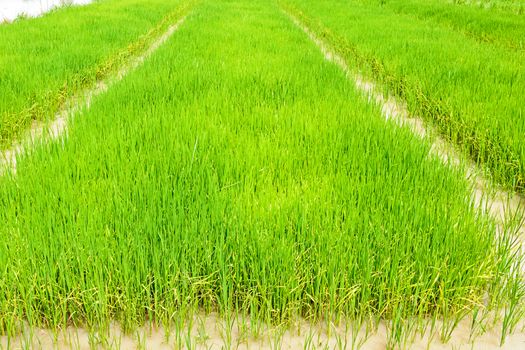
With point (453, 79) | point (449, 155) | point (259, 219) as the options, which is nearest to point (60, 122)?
point (259, 219)

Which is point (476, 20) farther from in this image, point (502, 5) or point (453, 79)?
point (453, 79)

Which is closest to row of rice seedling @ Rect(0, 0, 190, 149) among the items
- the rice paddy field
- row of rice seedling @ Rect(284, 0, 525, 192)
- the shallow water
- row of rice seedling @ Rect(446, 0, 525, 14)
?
A: the rice paddy field

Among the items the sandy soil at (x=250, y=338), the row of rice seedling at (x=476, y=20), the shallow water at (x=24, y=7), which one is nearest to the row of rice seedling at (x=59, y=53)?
the shallow water at (x=24, y=7)

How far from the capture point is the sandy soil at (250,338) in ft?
4.64

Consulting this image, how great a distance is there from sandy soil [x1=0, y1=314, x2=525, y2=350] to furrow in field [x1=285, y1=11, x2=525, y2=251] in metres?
0.53

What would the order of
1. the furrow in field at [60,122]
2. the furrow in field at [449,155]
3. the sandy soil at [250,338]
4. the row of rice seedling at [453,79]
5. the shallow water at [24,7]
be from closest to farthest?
the sandy soil at [250,338] → the furrow in field at [449,155] → the furrow in field at [60,122] → the row of rice seedling at [453,79] → the shallow water at [24,7]

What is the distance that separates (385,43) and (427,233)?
4.76 meters

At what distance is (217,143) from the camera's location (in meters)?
2.58

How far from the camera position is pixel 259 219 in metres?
1.83

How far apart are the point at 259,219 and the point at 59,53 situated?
4.26 meters

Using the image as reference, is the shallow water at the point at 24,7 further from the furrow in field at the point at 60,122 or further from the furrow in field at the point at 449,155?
the furrow in field at the point at 449,155

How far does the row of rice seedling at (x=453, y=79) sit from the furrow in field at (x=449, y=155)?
0.23 ft

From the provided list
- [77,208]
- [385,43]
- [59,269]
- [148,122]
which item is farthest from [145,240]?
[385,43]

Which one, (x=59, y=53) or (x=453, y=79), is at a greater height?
(x=59, y=53)
